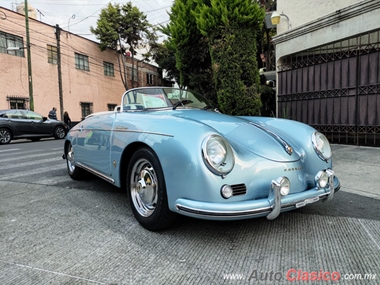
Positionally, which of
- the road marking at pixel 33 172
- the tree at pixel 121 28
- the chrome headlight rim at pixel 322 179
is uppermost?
the tree at pixel 121 28

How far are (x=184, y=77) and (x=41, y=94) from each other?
45.8 feet

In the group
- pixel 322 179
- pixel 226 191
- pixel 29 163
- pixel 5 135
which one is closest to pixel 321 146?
pixel 322 179

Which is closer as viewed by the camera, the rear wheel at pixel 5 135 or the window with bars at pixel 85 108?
the rear wheel at pixel 5 135

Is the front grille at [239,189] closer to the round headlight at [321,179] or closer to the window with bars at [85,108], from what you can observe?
the round headlight at [321,179]

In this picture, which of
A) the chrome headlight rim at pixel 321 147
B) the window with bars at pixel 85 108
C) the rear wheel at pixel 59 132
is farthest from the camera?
the window with bars at pixel 85 108

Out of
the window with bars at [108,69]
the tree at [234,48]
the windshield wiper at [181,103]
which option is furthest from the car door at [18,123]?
the window with bars at [108,69]

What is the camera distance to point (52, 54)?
70.2 feet

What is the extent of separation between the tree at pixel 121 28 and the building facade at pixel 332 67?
738 inches

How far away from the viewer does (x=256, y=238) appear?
8.29 ft

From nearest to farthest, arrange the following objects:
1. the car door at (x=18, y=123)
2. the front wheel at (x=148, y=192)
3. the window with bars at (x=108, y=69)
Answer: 1. the front wheel at (x=148, y=192)
2. the car door at (x=18, y=123)
3. the window with bars at (x=108, y=69)

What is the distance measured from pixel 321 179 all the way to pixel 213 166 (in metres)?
1.08

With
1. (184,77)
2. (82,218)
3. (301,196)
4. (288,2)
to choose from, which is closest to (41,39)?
(184,77)

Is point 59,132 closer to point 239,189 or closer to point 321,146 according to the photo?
point 321,146

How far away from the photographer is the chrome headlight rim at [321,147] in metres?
2.87
